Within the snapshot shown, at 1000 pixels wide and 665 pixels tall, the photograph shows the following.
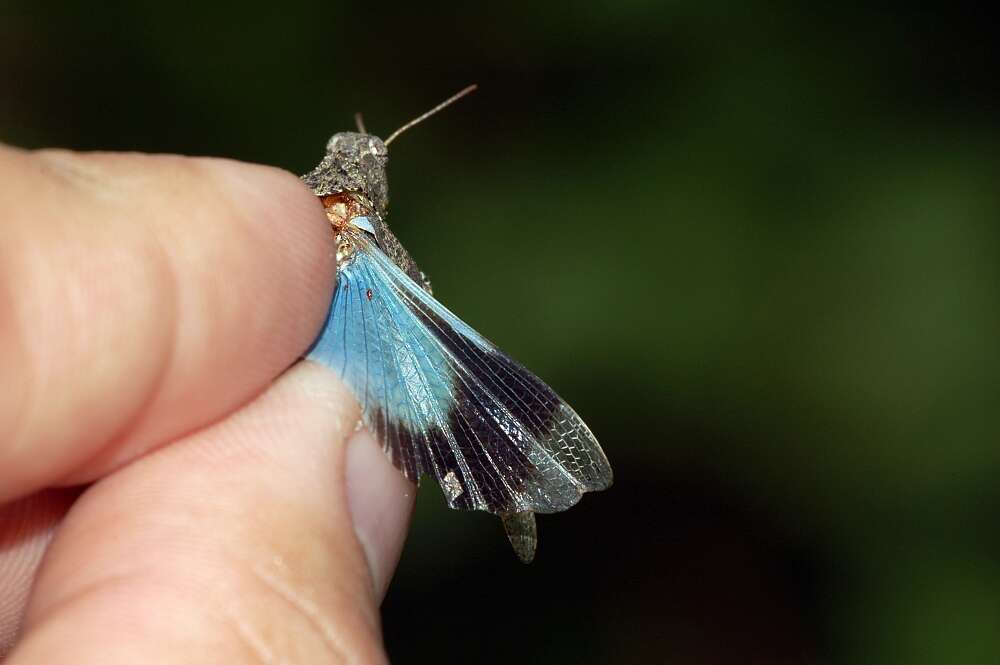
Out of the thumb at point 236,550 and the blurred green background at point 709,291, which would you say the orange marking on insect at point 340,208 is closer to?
the thumb at point 236,550

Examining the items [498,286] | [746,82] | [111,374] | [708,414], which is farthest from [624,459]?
[111,374]

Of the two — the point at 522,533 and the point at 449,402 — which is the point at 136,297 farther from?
the point at 522,533

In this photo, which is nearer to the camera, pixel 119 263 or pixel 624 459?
pixel 119 263

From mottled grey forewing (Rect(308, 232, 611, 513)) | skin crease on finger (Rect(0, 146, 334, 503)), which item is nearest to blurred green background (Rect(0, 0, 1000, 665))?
mottled grey forewing (Rect(308, 232, 611, 513))

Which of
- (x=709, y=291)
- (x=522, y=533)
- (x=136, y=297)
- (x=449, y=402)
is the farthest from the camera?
(x=709, y=291)

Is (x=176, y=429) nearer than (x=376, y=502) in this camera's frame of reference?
Yes

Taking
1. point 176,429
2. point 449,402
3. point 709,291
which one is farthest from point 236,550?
point 709,291

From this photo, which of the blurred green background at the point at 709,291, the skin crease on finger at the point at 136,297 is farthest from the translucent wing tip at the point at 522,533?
the blurred green background at the point at 709,291

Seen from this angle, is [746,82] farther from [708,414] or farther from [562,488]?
[562,488]
